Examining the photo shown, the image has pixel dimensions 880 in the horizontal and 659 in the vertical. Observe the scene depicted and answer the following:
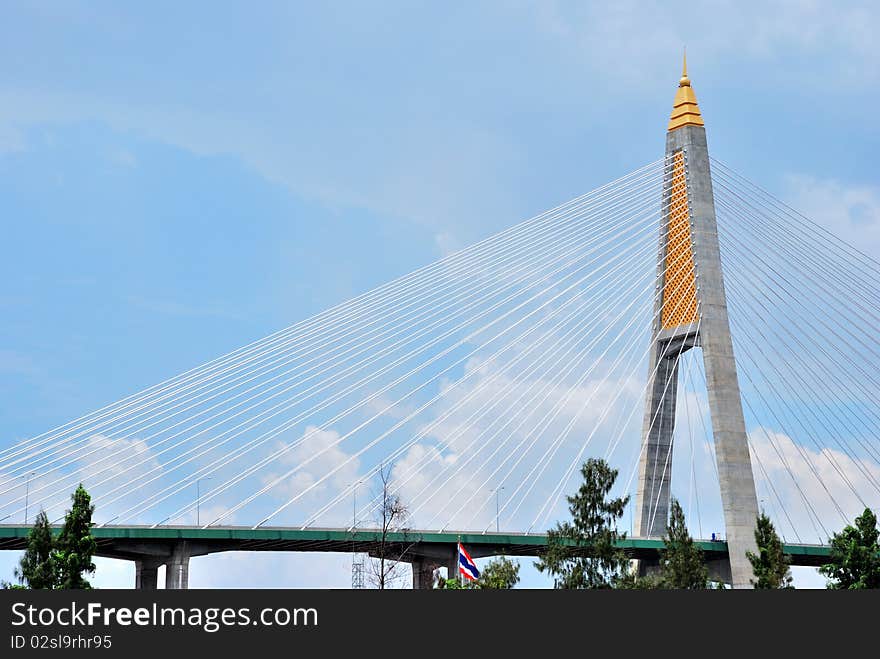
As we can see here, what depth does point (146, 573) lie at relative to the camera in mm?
66188

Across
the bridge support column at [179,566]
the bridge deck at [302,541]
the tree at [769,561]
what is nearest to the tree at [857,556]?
the tree at [769,561]

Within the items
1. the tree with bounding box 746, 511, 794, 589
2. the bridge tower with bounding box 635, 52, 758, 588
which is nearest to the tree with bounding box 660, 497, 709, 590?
the tree with bounding box 746, 511, 794, 589

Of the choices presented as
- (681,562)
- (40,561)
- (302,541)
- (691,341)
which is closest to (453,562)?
(302,541)

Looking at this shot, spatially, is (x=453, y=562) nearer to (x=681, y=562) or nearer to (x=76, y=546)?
(x=681, y=562)

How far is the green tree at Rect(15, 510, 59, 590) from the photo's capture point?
47.4 m

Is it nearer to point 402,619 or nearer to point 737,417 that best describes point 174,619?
point 402,619

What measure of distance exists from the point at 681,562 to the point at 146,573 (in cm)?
2589

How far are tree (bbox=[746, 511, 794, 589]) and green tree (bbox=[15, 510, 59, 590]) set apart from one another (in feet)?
84.8

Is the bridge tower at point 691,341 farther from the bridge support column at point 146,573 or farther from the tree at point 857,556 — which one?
the bridge support column at point 146,573

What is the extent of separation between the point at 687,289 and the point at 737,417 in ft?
20.4

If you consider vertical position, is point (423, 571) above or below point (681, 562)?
above

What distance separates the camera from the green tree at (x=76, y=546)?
4733 cm

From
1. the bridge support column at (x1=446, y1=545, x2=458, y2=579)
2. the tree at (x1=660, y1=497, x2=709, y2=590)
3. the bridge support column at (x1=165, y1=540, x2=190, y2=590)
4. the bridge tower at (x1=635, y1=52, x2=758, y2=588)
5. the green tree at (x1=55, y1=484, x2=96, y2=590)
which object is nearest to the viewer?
the green tree at (x1=55, y1=484, x2=96, y2=590)

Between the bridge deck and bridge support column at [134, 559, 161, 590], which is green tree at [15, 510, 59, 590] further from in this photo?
bridge support column at [134, 559, 161, 590]
